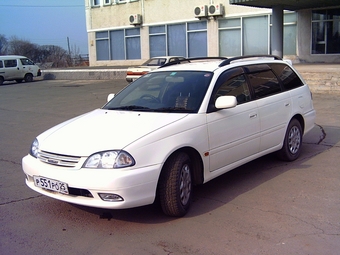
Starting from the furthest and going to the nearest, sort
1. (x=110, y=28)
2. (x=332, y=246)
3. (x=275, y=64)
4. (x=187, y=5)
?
(x=110, y=28), (x=187, y=5), (x=275, y=64), (x=332, y=246)

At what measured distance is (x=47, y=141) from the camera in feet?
Answer: 15.3

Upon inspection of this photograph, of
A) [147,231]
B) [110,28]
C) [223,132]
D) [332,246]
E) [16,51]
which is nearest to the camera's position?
[332,246]

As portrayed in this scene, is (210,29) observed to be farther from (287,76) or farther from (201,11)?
(287,76)

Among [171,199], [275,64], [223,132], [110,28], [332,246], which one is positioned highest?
[110,28]

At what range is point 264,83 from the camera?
20.3 ft

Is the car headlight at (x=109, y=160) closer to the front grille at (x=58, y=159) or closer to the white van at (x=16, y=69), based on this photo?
the front grille at (x=58, y=159)

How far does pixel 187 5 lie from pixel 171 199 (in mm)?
26218

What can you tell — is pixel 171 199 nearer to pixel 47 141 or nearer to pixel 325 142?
pixel 47 141

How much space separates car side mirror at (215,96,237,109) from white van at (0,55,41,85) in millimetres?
25478

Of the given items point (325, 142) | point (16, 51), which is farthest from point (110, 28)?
point (325, 142)

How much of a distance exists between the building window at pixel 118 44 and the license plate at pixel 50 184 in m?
28.7

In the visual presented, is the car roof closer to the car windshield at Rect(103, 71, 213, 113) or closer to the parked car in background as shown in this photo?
the car windshield at Rect(103, 71, 213, 113)

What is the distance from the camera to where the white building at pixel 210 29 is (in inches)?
910

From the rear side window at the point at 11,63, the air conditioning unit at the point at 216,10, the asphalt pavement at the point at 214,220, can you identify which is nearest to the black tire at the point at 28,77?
the rear side window at the point at 11,63
